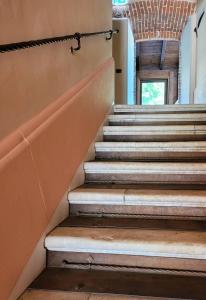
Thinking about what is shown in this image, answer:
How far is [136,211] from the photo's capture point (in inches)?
70.7

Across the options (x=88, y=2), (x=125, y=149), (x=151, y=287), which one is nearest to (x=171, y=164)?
(x=125, y=149)

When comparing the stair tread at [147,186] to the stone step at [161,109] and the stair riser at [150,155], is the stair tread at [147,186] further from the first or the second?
the stone step at [161,109]

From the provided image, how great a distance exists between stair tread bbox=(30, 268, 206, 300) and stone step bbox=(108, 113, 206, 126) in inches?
67.5

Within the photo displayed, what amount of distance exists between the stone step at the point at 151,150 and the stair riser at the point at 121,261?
1.00 meters

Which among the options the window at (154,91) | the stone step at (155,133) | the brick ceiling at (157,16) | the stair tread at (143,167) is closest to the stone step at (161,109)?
the stone step at (155,133)

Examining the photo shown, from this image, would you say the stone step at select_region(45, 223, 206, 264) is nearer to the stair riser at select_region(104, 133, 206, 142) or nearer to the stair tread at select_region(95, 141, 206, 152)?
the stair tread at select_region(95, 141, 206, 152)

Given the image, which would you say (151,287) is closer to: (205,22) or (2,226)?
(2,226)

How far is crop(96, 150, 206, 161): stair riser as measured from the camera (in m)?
2.33

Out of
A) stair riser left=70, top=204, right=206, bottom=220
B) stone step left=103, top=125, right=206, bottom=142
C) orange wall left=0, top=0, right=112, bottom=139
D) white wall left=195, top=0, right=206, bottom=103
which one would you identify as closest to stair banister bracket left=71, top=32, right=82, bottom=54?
orange wall left=0, top=0, right=112, bottom=139

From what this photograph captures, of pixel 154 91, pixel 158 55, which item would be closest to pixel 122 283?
pixel 158 55

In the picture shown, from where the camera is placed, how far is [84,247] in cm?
150

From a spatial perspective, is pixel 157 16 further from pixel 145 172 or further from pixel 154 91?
pixel 145 172

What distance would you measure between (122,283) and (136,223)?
39 cm

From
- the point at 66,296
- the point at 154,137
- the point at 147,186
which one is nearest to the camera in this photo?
the point at 66,296
